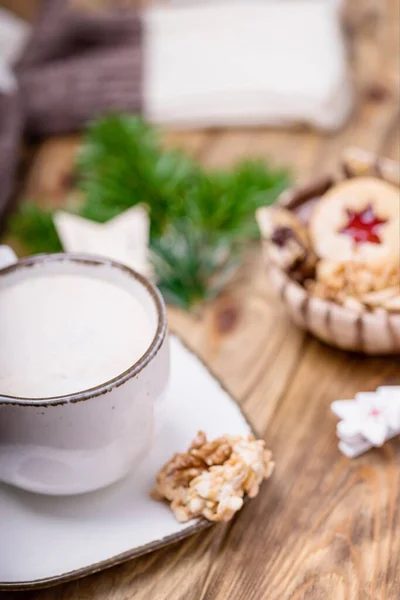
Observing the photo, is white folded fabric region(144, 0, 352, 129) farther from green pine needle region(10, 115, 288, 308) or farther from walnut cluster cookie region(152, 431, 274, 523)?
walnut cluster cookie region(152, 431, 274, 523)

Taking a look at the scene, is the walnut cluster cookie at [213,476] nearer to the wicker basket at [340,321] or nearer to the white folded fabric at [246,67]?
the wicker basket at [340,321]

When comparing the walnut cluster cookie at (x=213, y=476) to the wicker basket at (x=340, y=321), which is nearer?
the walnut cluster cookie at (x=213, y=476)

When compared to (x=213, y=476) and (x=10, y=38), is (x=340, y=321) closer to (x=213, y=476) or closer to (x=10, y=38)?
(x=213, y=476)

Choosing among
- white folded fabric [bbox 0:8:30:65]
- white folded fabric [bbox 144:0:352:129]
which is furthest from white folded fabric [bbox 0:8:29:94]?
white folded fabric [bbox 144:0:352:129]

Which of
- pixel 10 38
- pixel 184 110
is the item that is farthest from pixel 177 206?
pixel 10 38

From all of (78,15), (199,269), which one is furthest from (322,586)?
(78,15)

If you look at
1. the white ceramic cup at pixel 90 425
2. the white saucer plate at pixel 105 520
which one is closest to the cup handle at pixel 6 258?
the white ceramic cup at pixel 90 425
